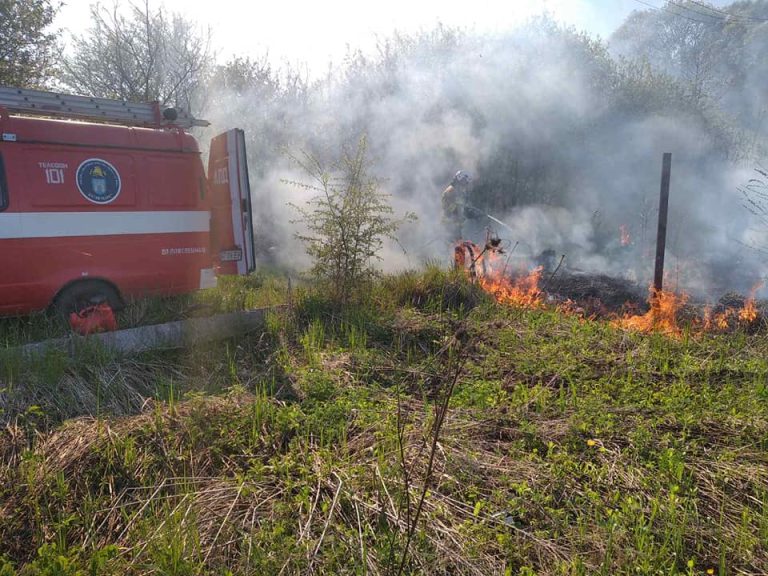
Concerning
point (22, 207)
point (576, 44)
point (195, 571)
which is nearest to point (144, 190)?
point (22, 207)

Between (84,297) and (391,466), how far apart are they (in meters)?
4.57

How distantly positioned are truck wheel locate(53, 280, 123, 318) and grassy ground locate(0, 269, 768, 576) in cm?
176

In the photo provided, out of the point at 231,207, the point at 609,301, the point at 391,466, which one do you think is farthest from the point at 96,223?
the point at 609,301

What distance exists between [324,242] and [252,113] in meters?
10.7

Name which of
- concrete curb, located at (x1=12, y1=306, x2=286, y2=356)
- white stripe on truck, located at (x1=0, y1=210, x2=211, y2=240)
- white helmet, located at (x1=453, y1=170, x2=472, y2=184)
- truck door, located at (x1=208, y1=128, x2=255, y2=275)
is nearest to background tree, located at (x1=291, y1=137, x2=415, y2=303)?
truck door, located at (x1=208, y1=128, x2=255, y2=275)

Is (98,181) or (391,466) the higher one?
(98,181)

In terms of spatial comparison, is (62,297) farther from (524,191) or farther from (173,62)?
(524,191)

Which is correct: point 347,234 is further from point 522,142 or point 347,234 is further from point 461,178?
point 522,142

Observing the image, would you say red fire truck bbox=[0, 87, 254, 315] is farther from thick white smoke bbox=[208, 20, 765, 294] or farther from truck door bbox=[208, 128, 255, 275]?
thick white smoke bbox=[208, 20, 765, 294]

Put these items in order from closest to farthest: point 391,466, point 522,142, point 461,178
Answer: point 391,466
point 461,178
point 522,142

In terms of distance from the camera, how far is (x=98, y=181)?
224 inches

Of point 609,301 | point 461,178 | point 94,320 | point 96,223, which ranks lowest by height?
point 609,301

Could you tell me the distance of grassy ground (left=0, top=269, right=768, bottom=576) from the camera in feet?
7.47

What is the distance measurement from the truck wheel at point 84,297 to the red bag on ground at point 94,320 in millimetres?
124
